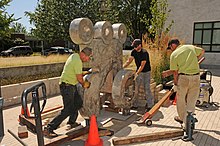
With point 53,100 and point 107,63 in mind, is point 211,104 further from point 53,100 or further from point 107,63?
point 53,100

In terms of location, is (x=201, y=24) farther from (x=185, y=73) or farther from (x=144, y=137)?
(x=144, y=137)

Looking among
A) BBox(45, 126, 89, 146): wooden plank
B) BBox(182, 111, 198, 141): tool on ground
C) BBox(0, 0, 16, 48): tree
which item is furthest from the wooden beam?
BBox(0, 0, 16, 48): tree

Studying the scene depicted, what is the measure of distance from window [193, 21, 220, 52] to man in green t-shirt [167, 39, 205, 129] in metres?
13.9

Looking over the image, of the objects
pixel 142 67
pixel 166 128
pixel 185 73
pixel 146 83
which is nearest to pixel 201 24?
pixel 146 83

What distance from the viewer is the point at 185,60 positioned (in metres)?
4.36

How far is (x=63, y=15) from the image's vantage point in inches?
850

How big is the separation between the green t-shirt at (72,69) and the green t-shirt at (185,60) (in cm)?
187

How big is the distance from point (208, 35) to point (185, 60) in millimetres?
14550

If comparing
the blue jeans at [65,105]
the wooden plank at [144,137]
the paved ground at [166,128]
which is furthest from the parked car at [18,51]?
the wooden plank at [144,137]

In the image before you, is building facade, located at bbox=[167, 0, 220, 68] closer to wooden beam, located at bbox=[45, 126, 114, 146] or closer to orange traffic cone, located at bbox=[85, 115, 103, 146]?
wooden beam, located at bbox=[45, 126, 114, 146]

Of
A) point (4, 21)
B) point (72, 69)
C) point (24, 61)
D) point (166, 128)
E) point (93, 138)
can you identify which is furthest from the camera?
point (4, 21)

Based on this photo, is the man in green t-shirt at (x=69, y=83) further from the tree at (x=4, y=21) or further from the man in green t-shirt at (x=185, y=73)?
the tree at (x=4, y=21)

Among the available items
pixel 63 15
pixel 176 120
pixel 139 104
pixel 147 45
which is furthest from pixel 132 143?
pixel 63 15

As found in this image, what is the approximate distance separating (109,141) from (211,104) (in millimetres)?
3767
